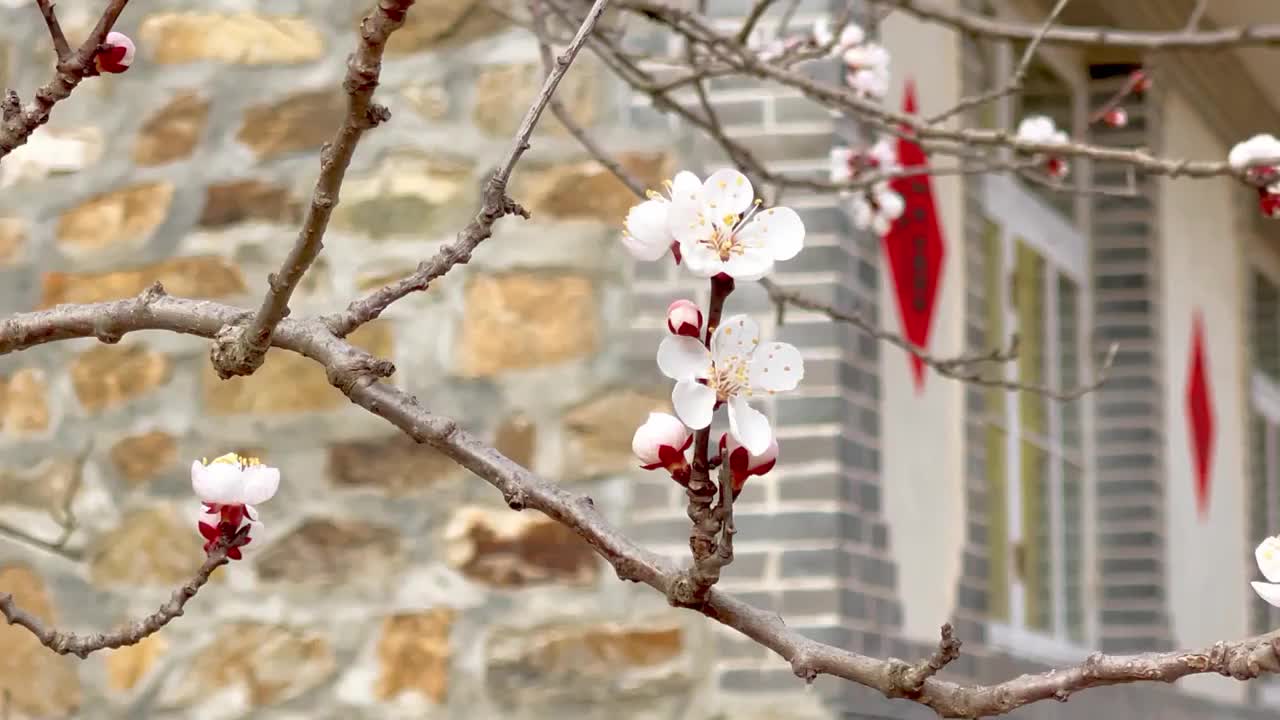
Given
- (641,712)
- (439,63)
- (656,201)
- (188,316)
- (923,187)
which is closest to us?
(656,201)

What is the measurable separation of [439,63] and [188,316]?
219 cm

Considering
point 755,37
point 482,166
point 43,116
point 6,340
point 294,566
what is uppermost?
point 755,37

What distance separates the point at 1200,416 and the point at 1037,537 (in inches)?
50.4

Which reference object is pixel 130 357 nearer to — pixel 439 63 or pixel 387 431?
pixel 387 431

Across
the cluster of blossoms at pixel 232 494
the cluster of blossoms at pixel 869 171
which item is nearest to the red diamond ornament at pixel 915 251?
the cluster of blossoms at pixel 869 171

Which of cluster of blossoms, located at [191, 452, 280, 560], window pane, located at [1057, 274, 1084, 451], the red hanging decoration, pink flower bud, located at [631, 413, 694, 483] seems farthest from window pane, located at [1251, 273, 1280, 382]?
pink flower bud, located at [631, 413, 694, 483]

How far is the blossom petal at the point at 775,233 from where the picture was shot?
1109mm

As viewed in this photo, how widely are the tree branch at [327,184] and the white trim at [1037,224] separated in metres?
3.49

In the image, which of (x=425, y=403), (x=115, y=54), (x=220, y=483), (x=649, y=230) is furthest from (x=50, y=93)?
(x=425, y=403)

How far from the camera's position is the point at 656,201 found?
1121 millimetres

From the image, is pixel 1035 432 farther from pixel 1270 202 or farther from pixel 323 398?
pixel 1270 202

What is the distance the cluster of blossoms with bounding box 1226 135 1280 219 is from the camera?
7.36 ft

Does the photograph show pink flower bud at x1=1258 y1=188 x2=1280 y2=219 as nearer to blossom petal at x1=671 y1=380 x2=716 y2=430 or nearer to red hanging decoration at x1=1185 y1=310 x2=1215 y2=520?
blossom petal at x1=671 y1=380 x2=716 y2=430

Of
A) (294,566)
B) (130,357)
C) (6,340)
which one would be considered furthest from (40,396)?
(6,340)
